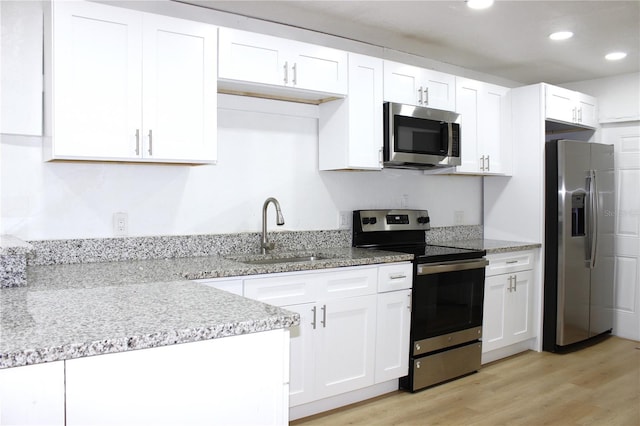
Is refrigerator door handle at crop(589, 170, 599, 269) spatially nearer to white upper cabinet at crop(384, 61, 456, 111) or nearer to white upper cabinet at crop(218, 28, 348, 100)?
white upper cabinet at crop(384, 61, 456, 111)

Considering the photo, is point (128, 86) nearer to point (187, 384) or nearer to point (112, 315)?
point (112, 315)

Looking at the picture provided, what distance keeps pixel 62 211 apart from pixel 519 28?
3.02 m

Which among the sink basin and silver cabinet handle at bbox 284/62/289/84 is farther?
the sink basin

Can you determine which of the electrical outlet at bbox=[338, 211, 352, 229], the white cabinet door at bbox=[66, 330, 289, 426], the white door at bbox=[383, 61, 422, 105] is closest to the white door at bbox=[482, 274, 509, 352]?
the electrical outlet at bbox=[338, 211, 352, 229]

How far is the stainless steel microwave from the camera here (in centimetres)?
343

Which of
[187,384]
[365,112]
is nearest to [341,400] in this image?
[365,112]

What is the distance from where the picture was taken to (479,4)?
298cm

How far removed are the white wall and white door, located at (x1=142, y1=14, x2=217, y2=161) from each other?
38cm

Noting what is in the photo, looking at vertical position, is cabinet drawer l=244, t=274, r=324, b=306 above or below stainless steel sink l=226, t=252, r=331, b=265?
below

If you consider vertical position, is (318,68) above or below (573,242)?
above

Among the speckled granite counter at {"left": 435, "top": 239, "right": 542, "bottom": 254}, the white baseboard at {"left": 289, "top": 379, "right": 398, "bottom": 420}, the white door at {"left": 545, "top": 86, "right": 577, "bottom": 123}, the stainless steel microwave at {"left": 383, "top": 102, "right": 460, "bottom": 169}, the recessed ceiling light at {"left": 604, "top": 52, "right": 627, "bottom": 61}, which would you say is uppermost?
the recessed ceiling light at {"left": 604, "top": 52, "right": 627, "bottom": 61}

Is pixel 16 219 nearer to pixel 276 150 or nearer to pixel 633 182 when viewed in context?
pixel 276 150

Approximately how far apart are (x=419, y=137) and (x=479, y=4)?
0.93 meters

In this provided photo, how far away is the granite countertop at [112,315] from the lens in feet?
3.81
